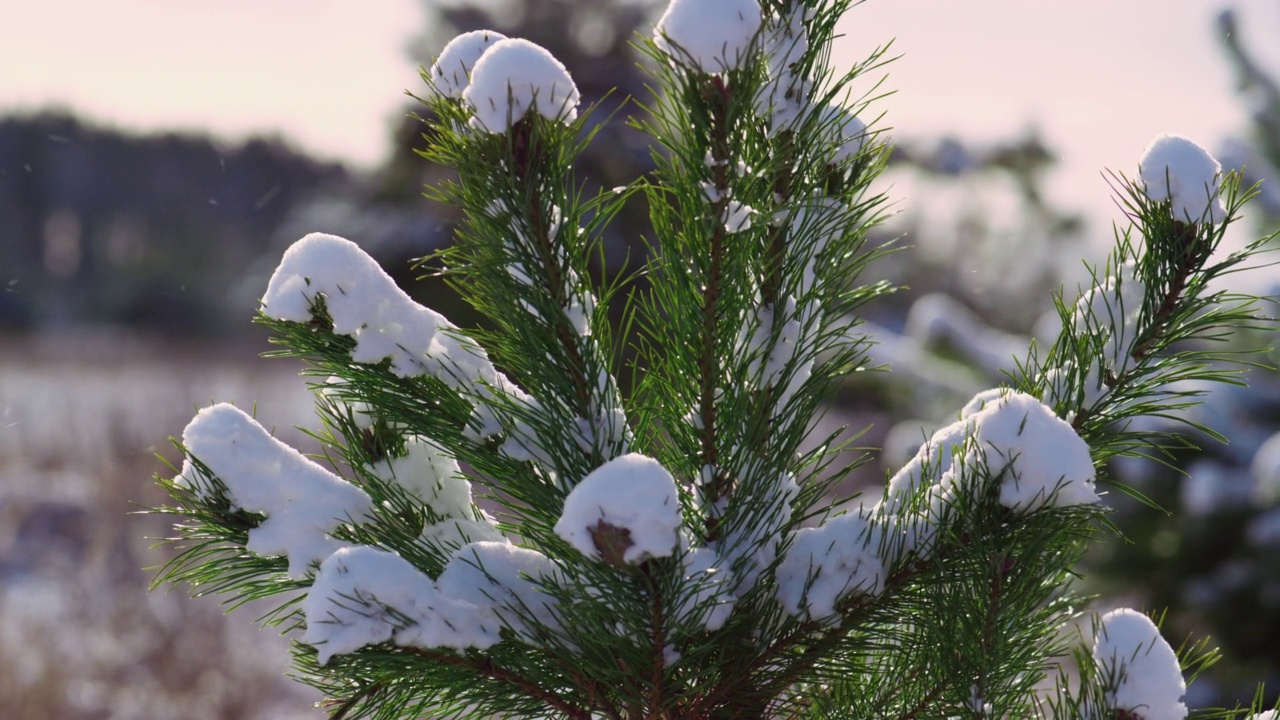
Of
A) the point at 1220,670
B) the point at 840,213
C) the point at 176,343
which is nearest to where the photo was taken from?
the point at 840,213

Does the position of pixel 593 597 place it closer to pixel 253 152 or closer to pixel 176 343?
pixel 176 343

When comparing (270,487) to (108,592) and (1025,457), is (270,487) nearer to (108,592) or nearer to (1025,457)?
(1025,457)

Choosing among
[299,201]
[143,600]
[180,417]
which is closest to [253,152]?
[299,201]

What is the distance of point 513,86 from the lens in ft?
2.38

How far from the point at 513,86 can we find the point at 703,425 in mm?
351

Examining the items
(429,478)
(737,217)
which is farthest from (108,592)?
(737,217)

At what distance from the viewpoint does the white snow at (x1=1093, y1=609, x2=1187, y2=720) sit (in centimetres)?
80

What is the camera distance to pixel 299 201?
20.0 m

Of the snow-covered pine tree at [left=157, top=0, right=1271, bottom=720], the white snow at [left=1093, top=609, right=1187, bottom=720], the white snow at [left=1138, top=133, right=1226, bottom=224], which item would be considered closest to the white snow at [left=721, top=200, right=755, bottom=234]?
the snow-covered pine tree at [left=157, top=0, right=1271, bottom=720]

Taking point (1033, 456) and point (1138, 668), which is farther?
point (1138, 668)

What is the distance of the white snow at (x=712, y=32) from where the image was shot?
683 mm

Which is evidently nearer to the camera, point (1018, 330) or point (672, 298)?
point (672, 298)

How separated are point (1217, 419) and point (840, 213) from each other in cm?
267

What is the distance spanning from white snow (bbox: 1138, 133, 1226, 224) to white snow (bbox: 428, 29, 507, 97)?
593 mm
